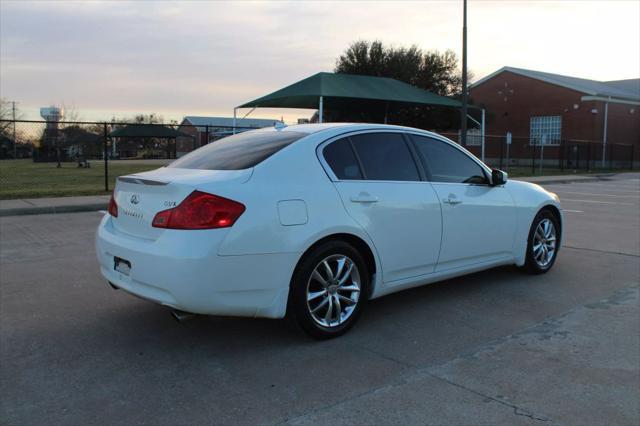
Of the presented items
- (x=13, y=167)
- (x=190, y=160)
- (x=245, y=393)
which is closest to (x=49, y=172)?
(x=13, y=167)

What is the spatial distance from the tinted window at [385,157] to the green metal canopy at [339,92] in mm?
21857

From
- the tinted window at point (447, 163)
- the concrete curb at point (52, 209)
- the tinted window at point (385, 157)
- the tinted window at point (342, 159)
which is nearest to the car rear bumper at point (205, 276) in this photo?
the tinted window at point (342, 159)

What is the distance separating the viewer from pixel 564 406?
10.8 ft

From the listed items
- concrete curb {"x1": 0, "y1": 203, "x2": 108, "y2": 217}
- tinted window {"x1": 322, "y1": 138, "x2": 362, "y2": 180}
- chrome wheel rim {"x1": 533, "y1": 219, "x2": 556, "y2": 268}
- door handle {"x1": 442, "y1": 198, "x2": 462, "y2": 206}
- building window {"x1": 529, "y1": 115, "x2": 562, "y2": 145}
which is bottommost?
concrete curb {"x1": 0, "y1": 203, "x2": 108, "y2": 217}


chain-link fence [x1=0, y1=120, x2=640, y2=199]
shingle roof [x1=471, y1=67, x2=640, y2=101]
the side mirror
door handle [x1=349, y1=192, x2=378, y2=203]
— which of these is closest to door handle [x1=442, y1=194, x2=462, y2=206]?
the side mirror

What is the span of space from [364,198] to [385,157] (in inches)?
22.5

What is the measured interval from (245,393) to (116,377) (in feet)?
2.89

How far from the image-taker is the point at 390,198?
4.63 m

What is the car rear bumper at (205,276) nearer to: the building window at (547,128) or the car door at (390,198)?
the car door at (390,198)

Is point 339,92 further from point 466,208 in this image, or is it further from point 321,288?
point 321,288

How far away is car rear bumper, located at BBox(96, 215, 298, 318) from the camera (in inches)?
144

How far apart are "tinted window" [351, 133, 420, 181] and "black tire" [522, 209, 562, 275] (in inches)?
75.8

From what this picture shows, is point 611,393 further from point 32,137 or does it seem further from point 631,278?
point 32,137

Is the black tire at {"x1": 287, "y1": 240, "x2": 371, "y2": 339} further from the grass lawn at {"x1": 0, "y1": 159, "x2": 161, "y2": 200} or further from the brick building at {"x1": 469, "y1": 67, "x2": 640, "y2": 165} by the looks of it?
the brick building at {"x1": 469, "y1": 67, "x2": 640, "y2": 165}
